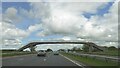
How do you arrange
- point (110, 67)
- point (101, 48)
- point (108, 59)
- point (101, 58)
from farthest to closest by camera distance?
point (101, 48), point (101, 58), point (108, 59), point (110, 67)

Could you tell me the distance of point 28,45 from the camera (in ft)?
452

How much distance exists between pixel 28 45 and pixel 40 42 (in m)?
5.75

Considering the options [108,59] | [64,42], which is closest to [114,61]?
[108,59]

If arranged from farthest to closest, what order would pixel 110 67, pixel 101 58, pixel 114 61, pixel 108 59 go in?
pixel 101 58
pixel 108 59
pixel 114 61
pixel 110 67

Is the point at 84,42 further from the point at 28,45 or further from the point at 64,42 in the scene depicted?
the point at 28,45

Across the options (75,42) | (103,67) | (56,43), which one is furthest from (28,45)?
(103,67)

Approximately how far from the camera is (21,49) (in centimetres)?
13925

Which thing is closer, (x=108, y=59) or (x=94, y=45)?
(x=108, y=59)

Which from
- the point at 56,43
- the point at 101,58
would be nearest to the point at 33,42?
the point at 56,43

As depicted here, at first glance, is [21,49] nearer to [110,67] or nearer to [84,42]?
[84,42]

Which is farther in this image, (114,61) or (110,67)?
(114,61)

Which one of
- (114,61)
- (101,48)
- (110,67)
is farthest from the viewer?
(101,48)

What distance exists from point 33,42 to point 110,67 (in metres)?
115

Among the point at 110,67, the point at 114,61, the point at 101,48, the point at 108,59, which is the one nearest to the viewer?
the point at 110,67
